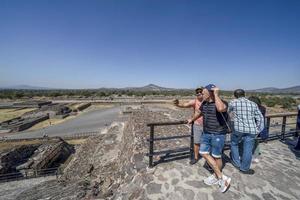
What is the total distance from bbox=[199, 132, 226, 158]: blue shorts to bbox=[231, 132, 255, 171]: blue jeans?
63 cm

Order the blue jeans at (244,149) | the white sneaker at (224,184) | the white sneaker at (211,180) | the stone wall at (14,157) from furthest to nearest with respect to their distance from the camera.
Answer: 1. the stone wall at (14,157)
2. the blue jeans at (244,149)
3. the white sneaker at (211,180)
4. the white sneaker at (224,184)

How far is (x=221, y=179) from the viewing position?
2713 mm

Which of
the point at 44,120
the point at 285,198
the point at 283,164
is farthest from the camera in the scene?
the point at 44,120

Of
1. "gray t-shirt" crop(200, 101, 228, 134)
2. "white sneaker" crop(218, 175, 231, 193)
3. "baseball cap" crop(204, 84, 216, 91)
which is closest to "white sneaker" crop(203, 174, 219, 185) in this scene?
"white sneaker" crop(218, 175, 231, 193)

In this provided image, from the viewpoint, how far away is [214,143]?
2.68 meters

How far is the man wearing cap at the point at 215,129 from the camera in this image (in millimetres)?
2654

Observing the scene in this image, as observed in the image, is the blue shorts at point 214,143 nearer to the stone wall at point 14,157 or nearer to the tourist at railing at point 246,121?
the tourist at railing at point 246,121

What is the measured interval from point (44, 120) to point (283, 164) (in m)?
30.5

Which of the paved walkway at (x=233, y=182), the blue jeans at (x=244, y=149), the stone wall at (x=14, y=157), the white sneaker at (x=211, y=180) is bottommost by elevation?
the stone wall at (x=14, y=157)

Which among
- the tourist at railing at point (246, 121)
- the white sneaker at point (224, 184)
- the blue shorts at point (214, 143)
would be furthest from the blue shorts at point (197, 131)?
the white sneaker at point (224, 184)

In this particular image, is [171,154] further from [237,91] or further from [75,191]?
[75,191]

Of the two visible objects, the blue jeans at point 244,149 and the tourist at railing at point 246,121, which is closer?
the tourist at railing at point 246,121

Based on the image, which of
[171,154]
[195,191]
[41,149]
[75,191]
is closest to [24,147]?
[41,149]

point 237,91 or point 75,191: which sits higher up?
point 237,91
